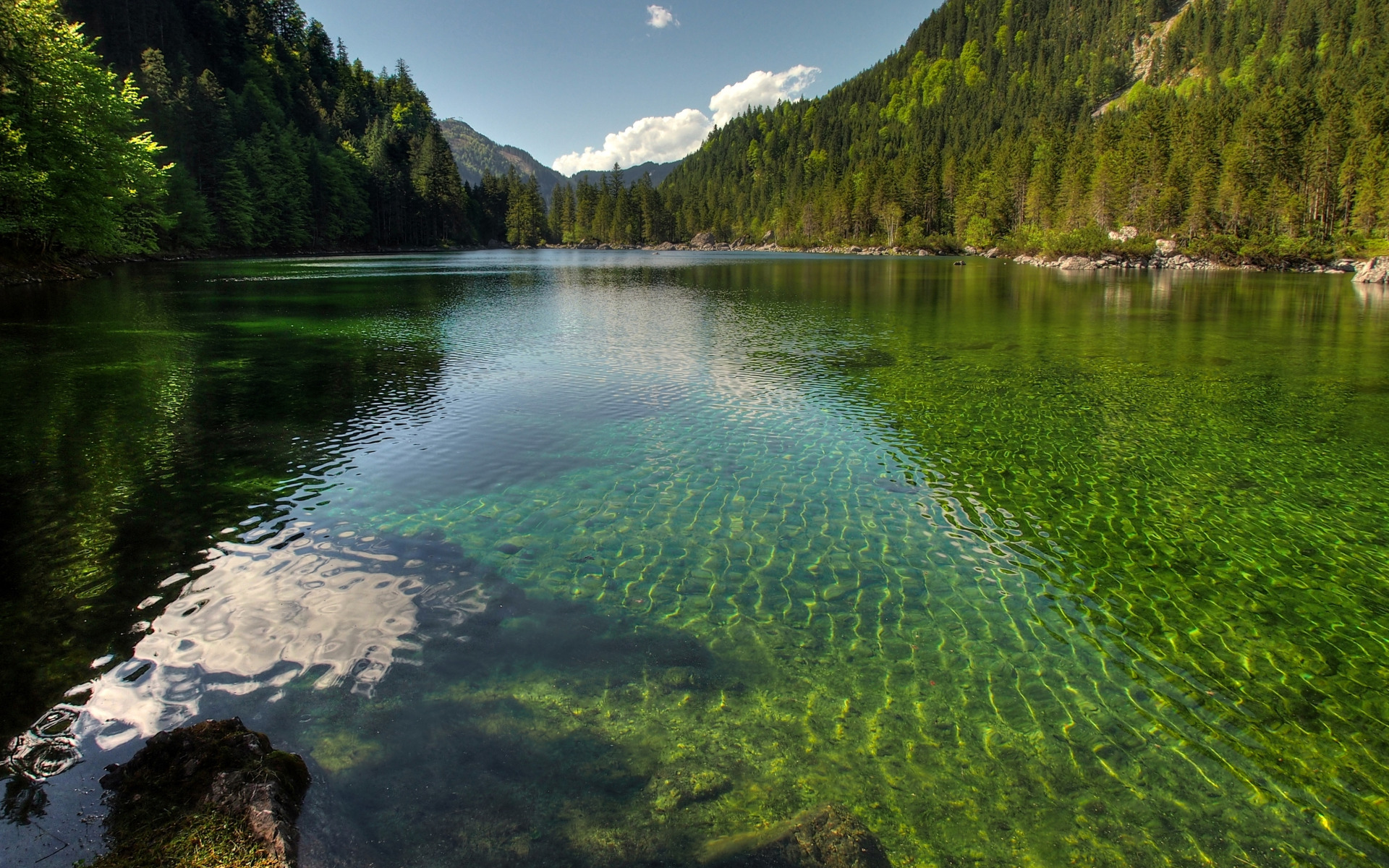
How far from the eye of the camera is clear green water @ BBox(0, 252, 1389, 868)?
5641 mm

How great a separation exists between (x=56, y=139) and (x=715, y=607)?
58.1 m

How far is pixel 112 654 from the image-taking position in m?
7.39

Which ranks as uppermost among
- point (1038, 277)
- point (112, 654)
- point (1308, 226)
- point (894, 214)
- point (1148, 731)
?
point (894, 214)

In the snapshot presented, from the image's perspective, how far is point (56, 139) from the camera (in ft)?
143

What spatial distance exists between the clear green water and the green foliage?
1223 inches

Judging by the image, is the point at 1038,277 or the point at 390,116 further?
the point at 390,116

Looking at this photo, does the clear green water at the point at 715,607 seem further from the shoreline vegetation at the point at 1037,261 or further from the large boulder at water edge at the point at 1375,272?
the large boulder at water edge at the point at 1375,272

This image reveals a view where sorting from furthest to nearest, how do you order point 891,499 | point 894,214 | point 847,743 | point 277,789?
point 894,214
point 891,499
point 847,743
point 277,789

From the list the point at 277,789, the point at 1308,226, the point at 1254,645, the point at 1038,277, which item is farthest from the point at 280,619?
the point at 1308,226

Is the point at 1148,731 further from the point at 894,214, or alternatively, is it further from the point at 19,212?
the point at 894,214

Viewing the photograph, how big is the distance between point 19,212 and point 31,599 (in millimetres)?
51195

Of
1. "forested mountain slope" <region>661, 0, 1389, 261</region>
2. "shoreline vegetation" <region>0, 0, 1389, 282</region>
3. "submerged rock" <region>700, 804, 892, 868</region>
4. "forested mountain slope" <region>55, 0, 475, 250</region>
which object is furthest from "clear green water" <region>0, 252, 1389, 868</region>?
"forested mountain slope" <region>661, 0, 1389, 261</region>

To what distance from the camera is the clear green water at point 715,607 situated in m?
5.64

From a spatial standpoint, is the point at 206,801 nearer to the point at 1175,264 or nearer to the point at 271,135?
the point at 1175,264
